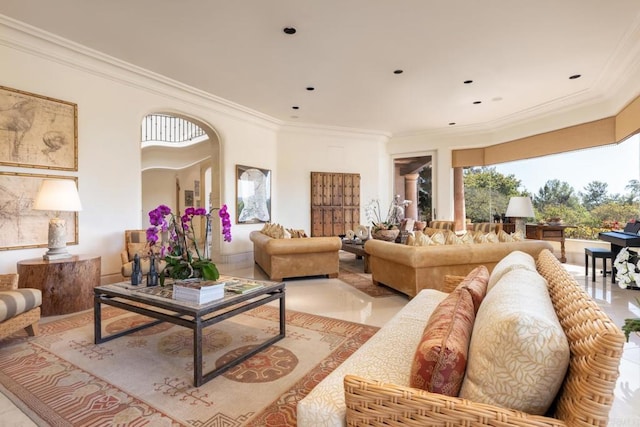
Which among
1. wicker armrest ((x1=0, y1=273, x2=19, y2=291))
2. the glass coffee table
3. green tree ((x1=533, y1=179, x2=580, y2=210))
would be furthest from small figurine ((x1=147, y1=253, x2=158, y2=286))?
green tree ((x1=533, y1=179, x2=580, y2=210))

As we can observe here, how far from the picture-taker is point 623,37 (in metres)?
3.79

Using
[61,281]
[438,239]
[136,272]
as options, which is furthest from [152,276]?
[438,239]

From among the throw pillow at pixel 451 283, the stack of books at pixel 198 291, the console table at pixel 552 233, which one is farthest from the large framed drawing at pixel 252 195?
the console table at pixel 552 233

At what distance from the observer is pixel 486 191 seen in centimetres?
825

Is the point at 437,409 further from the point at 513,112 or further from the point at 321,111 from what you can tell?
the point at 513,112

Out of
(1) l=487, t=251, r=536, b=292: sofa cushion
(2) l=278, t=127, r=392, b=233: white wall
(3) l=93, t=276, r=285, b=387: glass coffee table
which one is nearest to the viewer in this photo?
(1) l=487, t=251, r=536, b=292: sofa cushion

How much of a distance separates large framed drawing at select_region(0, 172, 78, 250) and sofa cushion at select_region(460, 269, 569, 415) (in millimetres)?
4597

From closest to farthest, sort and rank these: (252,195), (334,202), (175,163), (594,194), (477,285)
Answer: (477,285)
(594,194)
(252,195)
(334,202)
(175,163)

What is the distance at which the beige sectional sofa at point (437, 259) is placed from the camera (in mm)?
3559

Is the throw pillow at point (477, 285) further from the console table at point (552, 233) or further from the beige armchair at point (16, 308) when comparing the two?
the console table at point (552, 233)

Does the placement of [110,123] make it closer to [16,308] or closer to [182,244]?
[16,308]

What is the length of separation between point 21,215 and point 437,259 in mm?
4669

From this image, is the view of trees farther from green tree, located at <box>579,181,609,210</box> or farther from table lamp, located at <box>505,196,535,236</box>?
table lamp, located at <box>505,196,535,236</box>

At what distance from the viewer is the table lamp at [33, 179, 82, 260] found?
3.31 meters
